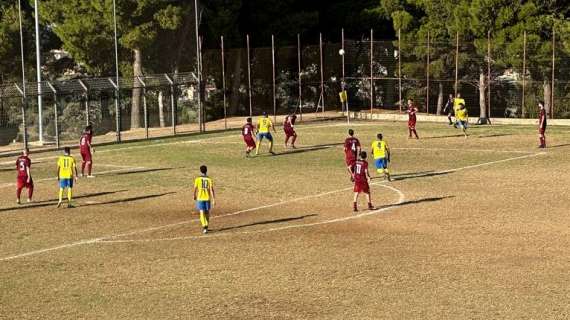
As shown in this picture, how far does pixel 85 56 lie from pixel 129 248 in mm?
39881

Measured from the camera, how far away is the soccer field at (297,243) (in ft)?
51.1

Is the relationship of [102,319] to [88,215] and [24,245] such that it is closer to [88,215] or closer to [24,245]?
[24,245]

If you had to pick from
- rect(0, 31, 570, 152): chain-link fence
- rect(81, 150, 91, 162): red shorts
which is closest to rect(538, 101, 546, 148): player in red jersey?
rect(0, 31, 570, 152): chain-link fence

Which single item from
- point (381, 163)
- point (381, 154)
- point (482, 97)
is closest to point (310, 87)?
point (482, 97)

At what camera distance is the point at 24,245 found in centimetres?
2144

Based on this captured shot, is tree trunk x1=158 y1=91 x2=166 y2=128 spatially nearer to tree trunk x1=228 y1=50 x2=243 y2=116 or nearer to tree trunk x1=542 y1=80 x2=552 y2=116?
tree trunk x1=228 y1=50 x2=243 y2=116

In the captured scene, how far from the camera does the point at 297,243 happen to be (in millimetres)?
20656

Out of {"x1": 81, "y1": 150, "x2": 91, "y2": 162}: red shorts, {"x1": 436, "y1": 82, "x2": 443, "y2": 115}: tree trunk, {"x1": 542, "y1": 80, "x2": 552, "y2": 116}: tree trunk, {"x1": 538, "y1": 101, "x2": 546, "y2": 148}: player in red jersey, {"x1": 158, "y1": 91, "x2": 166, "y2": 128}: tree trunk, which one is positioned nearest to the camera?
{"x1": 81, "y1": 150, "x2": 91, "y2": 162}: red shorts

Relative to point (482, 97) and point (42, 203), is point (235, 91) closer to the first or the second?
point (482, 97)

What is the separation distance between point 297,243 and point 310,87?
4505 cm

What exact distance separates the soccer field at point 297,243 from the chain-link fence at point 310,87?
656 inches

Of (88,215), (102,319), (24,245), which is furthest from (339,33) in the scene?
(102,319)

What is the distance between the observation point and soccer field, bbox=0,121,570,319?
51.1 feet

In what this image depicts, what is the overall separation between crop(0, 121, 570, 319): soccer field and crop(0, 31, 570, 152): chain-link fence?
16.6 metres
